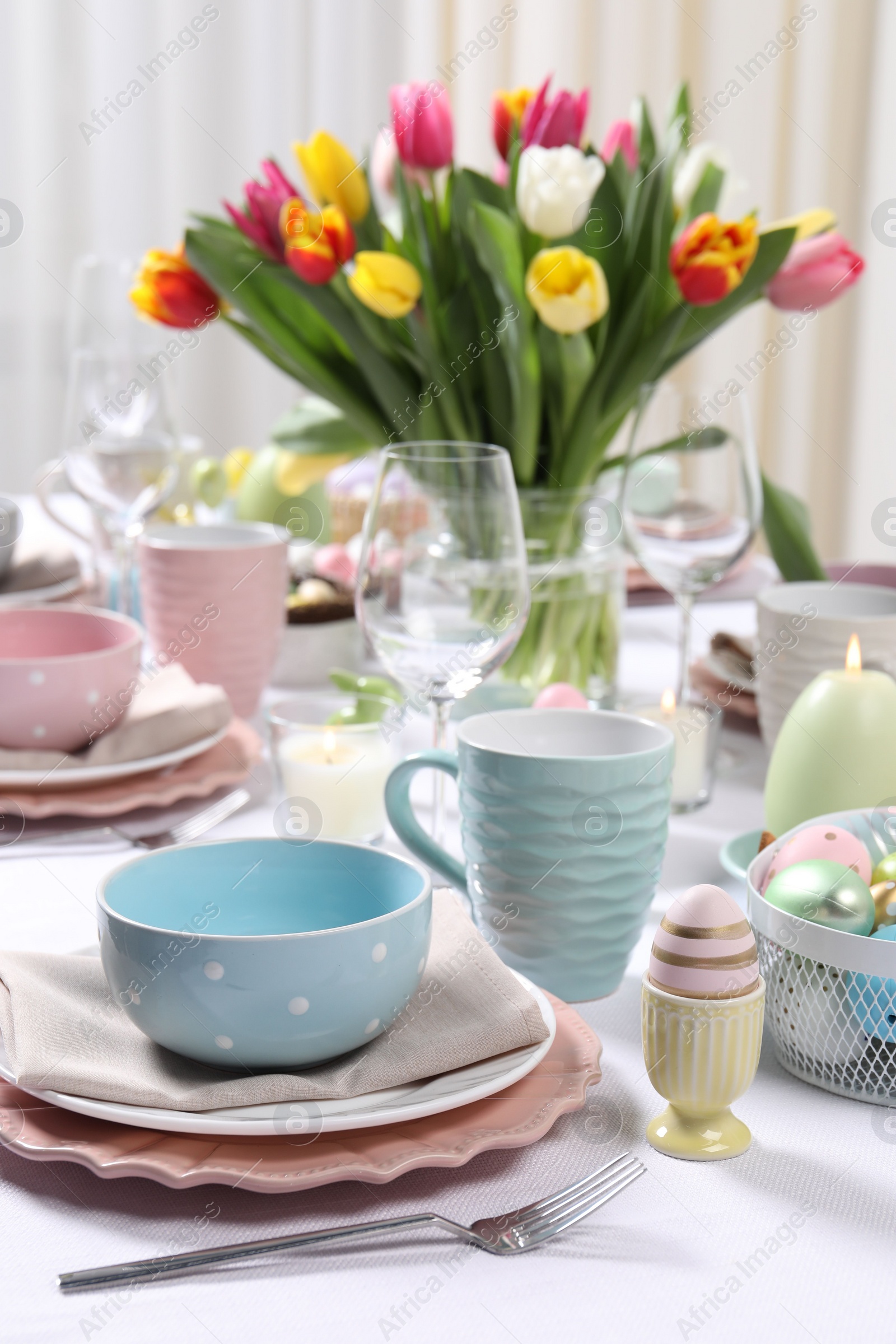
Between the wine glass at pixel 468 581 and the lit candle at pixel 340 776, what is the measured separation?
1.8 inches

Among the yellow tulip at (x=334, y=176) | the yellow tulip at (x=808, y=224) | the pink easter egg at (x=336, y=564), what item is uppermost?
the yellow tulip at (x=334, y=176)

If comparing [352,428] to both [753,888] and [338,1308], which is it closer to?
[753,888]

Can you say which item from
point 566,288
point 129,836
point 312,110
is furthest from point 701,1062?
point 312,110

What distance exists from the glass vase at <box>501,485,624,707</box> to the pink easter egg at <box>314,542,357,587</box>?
0.75 feet

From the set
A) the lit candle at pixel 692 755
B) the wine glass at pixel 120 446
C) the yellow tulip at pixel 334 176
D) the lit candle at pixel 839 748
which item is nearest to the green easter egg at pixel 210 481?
the wine glass at pixel 120 446

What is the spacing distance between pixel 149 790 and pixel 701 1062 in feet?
1.27

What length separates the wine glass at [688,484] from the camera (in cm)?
82

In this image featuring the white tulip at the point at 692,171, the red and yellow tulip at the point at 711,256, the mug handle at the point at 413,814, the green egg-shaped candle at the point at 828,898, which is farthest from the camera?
the white tulip at the point at 692,171

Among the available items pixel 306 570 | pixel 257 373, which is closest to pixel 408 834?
pixel 306 570

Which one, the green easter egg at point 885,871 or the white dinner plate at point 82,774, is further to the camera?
the white dinner plate at point 82,774

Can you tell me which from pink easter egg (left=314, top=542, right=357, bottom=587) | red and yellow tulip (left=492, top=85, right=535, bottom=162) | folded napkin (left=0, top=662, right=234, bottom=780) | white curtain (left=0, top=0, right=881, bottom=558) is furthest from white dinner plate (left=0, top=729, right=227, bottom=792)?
white curtain (left=0, top=0, right=881, bottom=558)

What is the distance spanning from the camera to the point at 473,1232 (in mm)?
369

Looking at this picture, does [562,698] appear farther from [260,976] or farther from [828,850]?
[260,976]

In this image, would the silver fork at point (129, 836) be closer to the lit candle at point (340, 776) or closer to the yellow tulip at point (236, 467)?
the lit candle at point (340, 776)
